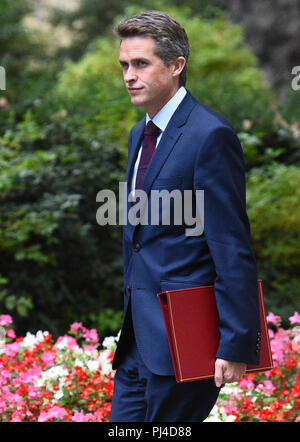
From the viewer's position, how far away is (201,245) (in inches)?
88.4

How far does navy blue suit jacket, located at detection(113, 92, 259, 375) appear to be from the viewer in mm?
2148

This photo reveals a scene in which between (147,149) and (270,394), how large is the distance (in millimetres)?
1736

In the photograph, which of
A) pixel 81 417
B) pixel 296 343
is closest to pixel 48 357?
pixel 81 417

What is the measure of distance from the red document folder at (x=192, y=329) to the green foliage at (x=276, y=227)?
3000 mm

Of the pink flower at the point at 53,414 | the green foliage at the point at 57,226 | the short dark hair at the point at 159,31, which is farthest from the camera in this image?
the green foliage at the point at 57,226

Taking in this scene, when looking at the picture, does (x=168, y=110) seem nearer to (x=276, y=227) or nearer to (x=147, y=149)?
(x=147, y=149)

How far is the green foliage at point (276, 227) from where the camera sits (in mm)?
5359

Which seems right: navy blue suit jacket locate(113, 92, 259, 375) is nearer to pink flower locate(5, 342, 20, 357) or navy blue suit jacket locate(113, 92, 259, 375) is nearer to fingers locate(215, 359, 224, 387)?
fingers locate(215, 359, 224, 387)

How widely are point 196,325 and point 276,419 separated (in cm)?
139

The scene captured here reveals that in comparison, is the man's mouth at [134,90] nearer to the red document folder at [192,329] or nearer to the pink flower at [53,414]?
the red document folder at [192,329]

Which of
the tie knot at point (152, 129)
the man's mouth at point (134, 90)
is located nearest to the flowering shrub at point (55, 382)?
the tie knot at point (152, 129)

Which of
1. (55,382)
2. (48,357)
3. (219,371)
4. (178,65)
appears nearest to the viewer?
(219,371)

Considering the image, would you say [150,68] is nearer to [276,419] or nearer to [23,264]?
[276,419]
